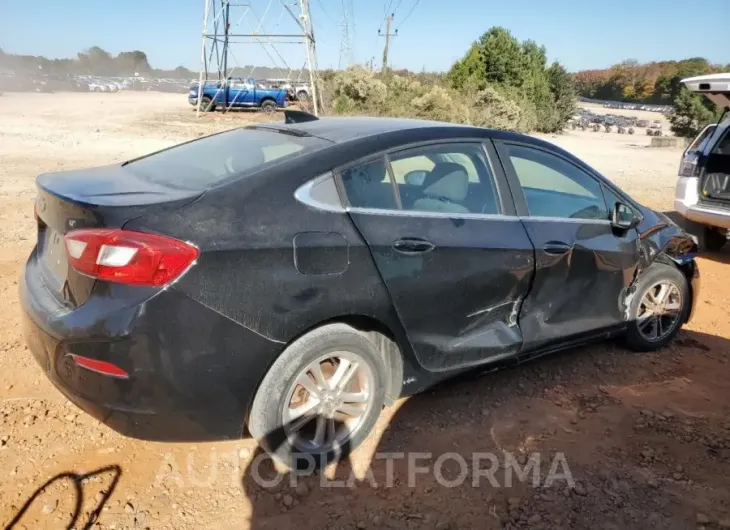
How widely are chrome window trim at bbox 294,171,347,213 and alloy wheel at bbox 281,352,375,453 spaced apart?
2.12ft

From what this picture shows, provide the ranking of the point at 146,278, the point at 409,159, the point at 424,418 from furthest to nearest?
1. the point at 424,418
2. the point at 409,159
3. the point at 146,278

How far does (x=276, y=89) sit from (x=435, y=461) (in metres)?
28.0

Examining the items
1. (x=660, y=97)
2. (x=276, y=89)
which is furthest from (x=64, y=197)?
(x=660, y=97)

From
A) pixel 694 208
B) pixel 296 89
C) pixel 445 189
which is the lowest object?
pixel 694 208

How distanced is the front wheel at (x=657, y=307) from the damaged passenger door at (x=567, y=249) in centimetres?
18

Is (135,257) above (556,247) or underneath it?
above

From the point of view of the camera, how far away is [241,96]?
92.0 feet

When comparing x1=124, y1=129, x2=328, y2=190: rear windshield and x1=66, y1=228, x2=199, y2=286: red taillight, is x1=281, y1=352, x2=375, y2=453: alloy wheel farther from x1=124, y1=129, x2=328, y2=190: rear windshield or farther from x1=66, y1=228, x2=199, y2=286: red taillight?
x1=124, y1=129, x2=328, y2=190: rear windshield

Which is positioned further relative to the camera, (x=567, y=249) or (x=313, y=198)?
(x=567, y=249)

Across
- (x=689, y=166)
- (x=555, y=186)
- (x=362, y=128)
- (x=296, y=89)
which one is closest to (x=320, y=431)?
Answer: (x=362, y=128)

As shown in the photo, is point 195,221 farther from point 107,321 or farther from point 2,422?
point 2,422

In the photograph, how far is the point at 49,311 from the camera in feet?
7.82

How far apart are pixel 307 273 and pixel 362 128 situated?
1.03m

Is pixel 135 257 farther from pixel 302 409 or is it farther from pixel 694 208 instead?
pixel 694 208
